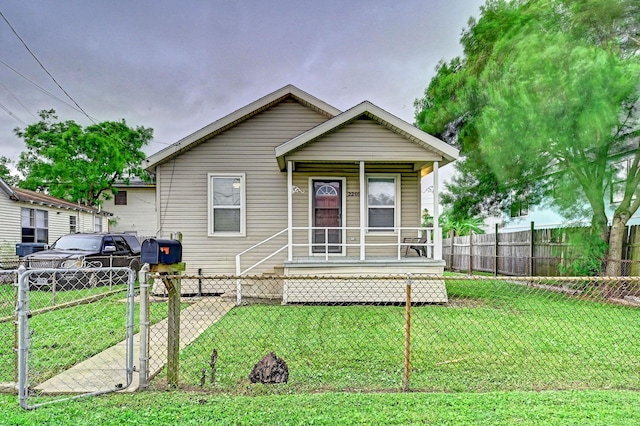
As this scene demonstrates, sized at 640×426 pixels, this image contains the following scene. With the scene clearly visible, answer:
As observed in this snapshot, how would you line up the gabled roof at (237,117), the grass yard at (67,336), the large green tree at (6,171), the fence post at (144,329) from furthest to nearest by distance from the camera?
1. the large green tree at (6,171)
2. the gabled roof at (237,117)
3. the grass yard at (67,336)
4. the fence post at (144,329)

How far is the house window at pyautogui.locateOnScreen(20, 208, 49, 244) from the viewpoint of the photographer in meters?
15.3

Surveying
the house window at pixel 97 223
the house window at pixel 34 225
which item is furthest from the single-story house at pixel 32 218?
the house window at pixel 97 223

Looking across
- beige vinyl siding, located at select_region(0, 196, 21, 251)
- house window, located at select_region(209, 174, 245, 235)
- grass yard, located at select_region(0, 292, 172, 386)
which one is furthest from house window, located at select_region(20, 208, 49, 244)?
house window, located at select_region(209, 174, 245, 235)

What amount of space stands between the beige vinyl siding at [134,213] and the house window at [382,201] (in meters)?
19.6

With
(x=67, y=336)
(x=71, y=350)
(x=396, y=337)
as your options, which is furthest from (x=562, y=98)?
(x=67, y=336)

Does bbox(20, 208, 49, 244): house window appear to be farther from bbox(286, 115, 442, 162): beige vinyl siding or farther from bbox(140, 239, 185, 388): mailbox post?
bbox(140, 239, 185, 388): mailbox post

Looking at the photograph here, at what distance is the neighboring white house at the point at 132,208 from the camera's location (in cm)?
2486

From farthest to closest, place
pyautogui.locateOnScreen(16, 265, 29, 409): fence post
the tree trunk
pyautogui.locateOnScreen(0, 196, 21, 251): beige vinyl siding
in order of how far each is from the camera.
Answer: pyautogui.locateOnScreen(0, 196, 21, 251): beige vinyl siding < the tree trunk < pyautogui.locateOnScreen(16, 265, 29, 409): fence post

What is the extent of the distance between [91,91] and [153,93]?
316 centimetres

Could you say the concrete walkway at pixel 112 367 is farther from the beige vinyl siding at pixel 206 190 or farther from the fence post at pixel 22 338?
the beige vinyl siding at pixel 206 190

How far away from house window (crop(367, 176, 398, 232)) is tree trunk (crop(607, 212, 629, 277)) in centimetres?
530

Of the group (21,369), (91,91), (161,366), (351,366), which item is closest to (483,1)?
(351,366)

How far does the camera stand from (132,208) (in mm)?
25109

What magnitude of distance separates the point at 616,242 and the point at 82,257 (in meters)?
14.2
